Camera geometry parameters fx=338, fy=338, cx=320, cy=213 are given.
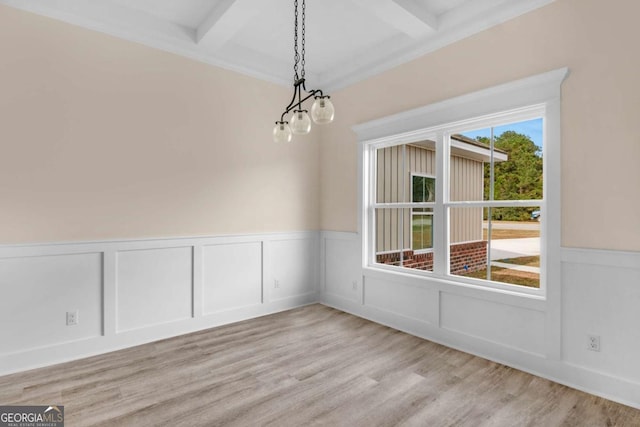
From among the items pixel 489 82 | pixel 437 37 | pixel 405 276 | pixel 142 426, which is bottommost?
pixel 142 426

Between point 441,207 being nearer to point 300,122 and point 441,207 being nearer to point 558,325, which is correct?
point 558,325

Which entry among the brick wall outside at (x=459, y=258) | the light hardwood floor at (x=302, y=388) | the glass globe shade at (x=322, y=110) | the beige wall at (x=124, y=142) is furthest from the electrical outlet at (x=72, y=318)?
the brick wall outside at (x=459, y=258)

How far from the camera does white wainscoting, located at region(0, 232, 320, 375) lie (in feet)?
8.89

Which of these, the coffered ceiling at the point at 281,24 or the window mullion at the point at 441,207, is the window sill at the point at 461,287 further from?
the coffered ceiling at the point at 281,24

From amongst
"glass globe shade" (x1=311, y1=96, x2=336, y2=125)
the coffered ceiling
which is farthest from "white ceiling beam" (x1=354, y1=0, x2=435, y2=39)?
"glass globe shade" (x1=311, y1=96, x2=336, y2=125)

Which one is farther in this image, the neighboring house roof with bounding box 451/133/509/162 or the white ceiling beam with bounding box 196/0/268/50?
the neighboring house roof with bounding box 451/133/509/162

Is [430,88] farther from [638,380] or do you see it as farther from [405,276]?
[638,380]

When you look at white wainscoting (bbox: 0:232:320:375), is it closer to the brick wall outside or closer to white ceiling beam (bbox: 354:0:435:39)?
the brick wall outside

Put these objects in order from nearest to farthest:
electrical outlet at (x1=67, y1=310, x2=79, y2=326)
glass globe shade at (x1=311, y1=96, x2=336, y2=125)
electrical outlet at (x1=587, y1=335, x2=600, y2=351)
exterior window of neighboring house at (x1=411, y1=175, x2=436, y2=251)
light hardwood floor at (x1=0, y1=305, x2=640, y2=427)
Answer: light hardwood floor at (x1=0, y1=305, x2=640, y2=427), glass globe shade at (x1=311, y1=96, x2=336, y2=125), electrical outlet at (x1=587, y1=335, x2=600, y2=351), electrical outlet at (x1=67, y1=310, x2=79, y2=326), exterior window of neighboring house at (x1=411, y1=175, x2=436, y2=251)

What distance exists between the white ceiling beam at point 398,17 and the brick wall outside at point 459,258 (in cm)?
205

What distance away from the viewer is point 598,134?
2367 millimetres

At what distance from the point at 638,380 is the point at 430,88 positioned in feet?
9.12

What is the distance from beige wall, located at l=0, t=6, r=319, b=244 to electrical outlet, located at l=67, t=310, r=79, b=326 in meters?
0.65

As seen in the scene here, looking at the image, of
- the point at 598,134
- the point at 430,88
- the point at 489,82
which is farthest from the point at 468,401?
the point at 430,88
